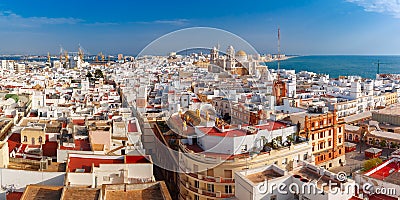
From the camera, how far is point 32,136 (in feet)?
29.7

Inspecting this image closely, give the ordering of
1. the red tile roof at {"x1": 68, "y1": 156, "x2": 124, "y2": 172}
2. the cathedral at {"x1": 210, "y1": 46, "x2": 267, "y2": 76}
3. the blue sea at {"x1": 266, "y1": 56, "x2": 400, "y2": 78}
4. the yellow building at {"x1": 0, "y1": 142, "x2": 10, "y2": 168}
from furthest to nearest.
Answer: the blue sea at {"x1": 266, "y1": 56, "x2": 400, "y2": 78}
the cathedral at {"x1": 210, "y1": 46, "x2": 267, "y2": 76}
the red tile roof at {"x1": 68, "y1": 156, "x2": 124, "y2": 172}
the yellow building at {"x1": 0, "y1": 142, "x2": 10, "y2": 168}

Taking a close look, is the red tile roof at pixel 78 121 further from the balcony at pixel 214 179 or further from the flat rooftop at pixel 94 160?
the balcony at pixel 214 179

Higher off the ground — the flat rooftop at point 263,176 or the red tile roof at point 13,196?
the flat rooftop at point 263,176

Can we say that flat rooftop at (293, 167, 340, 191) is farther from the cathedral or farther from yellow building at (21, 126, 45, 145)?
the cathedral

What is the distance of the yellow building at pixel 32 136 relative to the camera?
9008mm

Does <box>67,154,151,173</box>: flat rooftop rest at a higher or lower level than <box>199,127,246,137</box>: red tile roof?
lower

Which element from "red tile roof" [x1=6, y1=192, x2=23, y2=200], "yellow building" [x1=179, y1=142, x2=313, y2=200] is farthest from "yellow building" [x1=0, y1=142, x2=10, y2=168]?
"yellow building" [x1=179, y1=142, x2=313, y2=200]

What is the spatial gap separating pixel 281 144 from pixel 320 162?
310cm

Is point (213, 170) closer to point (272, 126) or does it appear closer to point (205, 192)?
point (205, 192)

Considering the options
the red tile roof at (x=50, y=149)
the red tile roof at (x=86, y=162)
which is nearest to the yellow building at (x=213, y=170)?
the red tile roof at (x=86, y=162)

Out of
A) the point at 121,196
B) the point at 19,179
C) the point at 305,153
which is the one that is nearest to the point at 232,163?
the point at 305,153

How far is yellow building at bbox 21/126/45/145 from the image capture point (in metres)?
9.01

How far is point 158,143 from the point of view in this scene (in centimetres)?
1099

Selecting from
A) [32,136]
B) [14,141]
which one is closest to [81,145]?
[32,136]
